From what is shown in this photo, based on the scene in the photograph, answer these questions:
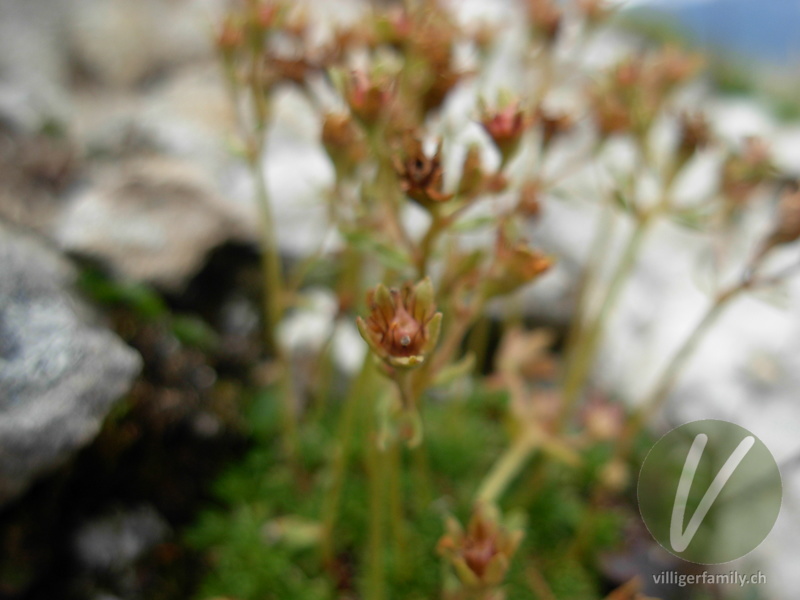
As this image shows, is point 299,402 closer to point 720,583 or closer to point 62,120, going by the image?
point 720,583

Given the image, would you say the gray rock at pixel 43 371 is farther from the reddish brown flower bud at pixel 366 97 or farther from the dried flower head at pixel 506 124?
the dried flower head at pixel 506 124

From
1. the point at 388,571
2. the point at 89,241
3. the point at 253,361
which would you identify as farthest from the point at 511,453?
the point at 89,241

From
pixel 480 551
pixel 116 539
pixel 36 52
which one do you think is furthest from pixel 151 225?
pixel 36 52

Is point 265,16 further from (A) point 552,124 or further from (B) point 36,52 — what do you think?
(B) point 36,52

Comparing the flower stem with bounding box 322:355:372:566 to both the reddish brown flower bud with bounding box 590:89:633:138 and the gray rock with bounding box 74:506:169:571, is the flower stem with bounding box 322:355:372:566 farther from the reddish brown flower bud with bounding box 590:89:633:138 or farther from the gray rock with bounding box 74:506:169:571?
the reddish brown flower bud with bounding box 590:89:633:138

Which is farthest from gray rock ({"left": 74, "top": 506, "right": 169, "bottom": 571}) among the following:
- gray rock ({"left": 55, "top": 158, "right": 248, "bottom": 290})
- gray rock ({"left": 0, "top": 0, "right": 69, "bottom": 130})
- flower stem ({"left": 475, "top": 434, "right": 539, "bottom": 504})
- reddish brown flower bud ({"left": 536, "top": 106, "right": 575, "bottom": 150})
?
gray rock ({"left": 0, "top": 0, "right": 69, "bottom": 130})

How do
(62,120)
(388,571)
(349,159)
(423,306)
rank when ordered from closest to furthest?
(423,306)
(349,159)
(388,571)
(62,120)

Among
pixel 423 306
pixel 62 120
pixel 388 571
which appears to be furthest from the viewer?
pixel 62 120
